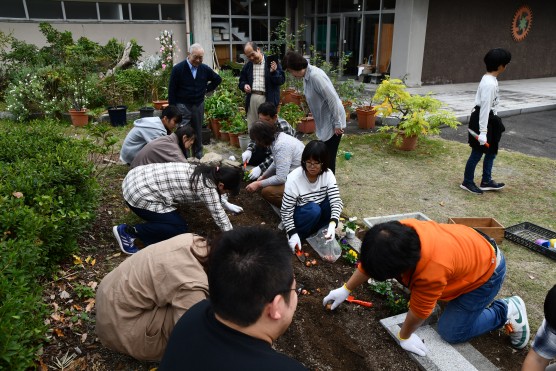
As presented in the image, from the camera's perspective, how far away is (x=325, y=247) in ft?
11.7

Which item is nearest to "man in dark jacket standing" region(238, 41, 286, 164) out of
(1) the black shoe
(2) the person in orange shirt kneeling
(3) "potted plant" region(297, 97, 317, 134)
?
(3) "potted plant" region(297, 97, 317, 134)

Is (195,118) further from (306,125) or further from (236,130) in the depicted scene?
(306,125)

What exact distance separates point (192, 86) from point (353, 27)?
9.70 meters

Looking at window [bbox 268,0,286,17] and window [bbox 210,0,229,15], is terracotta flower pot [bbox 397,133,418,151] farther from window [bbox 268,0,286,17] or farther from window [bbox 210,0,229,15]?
window [bbox 268,0,286,17]

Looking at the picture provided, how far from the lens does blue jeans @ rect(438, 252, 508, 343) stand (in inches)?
97.3

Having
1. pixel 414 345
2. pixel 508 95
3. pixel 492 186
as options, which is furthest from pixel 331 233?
pixel 508 95

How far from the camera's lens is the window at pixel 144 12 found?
1280 centimetres

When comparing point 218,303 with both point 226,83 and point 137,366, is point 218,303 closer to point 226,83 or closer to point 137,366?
point 137,366

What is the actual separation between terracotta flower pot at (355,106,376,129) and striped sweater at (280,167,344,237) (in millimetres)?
4651

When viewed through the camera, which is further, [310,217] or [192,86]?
[192,86]

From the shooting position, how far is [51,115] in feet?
26.4

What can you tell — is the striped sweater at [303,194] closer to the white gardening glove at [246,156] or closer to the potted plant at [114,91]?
the white gardening glove at [246,156]

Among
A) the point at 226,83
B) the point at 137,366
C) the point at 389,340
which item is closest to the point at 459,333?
the point at 389,340

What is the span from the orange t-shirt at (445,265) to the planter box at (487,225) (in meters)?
1.53
